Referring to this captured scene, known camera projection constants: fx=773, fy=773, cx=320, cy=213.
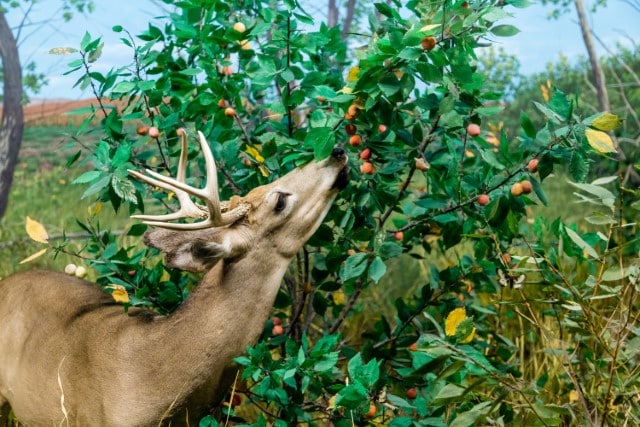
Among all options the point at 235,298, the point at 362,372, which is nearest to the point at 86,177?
the point at 235,298

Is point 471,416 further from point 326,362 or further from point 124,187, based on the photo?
point 124,187

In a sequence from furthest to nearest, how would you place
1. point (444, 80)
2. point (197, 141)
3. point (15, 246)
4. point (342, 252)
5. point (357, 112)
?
1. point (15, 246)
2. point (197, 141)
3. point (342, 252)
4. point (357, 112)
5. point (444, 80)

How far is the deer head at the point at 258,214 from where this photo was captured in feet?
7.02

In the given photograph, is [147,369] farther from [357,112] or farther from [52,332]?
[357,112]

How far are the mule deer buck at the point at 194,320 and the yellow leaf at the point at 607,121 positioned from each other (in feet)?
2.48

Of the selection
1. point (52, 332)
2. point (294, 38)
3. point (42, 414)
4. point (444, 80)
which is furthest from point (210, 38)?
point (42, 414)

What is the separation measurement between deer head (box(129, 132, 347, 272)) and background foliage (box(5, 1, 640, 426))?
9cm

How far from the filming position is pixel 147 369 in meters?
2.24

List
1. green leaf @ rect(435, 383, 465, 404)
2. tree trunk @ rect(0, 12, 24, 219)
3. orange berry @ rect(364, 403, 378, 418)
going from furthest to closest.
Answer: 1. tree trunk @ rect(0, 12, 24, 219)
2. orange berry @ rect(364, 403, 378, 418)
3. green leaf @ rect(435, 383, 465, 404)

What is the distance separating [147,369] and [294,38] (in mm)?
1106

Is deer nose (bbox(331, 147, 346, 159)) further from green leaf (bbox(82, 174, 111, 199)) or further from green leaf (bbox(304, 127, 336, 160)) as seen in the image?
green leaf (bbox(82, 174, 111, 199))

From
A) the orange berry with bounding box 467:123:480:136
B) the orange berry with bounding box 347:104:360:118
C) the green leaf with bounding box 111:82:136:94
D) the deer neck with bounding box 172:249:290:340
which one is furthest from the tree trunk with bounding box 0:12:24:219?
the orange berry with bounding box 467:123:480:136

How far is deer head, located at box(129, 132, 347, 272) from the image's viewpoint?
214cm

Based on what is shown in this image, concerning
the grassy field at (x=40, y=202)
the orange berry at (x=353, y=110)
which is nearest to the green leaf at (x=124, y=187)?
the orange berry at (x=353, y=110)
